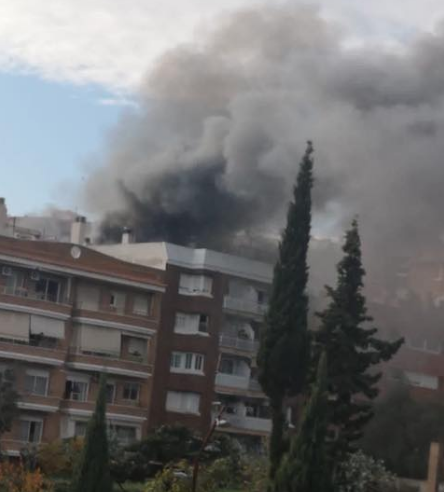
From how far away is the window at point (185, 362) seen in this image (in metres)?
64.1

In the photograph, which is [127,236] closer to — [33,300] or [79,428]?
[33,300]

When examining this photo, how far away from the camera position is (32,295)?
58844 mm

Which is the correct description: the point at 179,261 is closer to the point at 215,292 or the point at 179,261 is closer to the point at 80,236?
the point at 215,292

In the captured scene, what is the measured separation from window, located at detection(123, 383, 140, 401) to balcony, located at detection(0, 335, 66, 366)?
4.36 metres

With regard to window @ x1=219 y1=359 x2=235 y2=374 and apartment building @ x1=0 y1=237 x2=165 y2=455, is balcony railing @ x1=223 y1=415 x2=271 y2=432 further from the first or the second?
apartment building @ x1=0 y1=237 x2=165 y2=455

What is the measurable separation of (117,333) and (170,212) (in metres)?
12.2

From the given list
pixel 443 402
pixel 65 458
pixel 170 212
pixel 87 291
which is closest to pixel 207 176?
pixel 170 212

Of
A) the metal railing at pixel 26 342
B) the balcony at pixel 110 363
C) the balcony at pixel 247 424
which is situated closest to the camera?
the metal railing at pixel 26 342

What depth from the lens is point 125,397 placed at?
6212 centimetres

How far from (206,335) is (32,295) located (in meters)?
10.3

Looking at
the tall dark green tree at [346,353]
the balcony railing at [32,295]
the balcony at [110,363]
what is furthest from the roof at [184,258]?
the tall dark green tree at [346,353]

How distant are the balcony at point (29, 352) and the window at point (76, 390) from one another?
1.47m

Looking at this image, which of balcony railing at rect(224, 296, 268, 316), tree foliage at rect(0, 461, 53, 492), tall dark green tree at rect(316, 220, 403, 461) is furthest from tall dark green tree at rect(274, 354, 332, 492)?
balcony railing at rect(224, 296, 268, 316)

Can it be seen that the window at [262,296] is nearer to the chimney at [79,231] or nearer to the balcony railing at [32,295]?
the chimney at [79,231]
